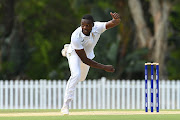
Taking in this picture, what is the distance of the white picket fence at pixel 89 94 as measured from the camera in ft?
60.0

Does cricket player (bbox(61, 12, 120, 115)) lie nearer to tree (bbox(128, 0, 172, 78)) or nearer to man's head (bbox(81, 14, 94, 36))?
man's head (bbox(81, 14, 94, 36))

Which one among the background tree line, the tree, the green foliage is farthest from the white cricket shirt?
the green foliage

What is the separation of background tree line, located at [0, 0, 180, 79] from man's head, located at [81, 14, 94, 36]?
451 inches

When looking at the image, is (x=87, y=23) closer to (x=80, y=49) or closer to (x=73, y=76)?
(x=80, y=49)

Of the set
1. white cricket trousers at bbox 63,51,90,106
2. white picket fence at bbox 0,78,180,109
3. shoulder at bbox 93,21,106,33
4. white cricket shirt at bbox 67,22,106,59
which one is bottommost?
white picket fence at bbox 0,78,180,109

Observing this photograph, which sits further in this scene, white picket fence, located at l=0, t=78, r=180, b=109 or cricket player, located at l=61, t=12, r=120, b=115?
white picket fence, located at l=0, t=78, r=180, b=109

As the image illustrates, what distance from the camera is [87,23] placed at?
34.3 ft

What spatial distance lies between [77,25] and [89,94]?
8905mm

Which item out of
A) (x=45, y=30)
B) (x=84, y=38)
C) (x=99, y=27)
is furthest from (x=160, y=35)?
(x=84, y=38)

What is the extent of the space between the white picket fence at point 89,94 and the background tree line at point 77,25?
3.47m

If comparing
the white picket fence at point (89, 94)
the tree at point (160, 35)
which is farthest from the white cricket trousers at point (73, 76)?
the tree at point (160, 35)

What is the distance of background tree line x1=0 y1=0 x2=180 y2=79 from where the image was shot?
22484mm

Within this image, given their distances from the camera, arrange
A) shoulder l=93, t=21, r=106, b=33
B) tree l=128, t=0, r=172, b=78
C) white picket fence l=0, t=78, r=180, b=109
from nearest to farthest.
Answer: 1. shoulder l=93, t=21, r=106, b=33
2. white picket fence l=0, t=78, r=180, b=109
3. tree l=128, t=0, r=172, b=78

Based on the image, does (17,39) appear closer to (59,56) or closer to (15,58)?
(15,58)
